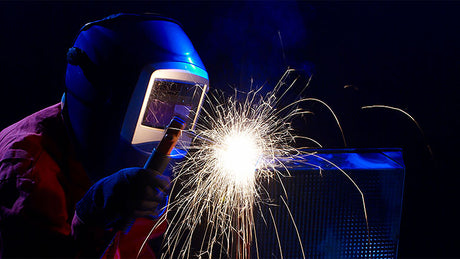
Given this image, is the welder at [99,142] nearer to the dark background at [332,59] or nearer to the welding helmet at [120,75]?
the welding helmet at [120,75]

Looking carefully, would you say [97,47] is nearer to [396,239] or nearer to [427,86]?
[396,239]

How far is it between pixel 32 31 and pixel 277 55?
3.90ft

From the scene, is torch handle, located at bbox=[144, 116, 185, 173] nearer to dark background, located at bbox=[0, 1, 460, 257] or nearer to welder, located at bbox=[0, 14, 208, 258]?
welder, located at bbox=[0, 14, 208, 258]

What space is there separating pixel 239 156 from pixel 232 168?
7cm

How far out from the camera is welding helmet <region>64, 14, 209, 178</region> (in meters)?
1.17

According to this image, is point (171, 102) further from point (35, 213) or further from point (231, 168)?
point (35, 213)

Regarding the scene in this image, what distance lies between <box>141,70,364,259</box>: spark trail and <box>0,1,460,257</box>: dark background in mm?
122

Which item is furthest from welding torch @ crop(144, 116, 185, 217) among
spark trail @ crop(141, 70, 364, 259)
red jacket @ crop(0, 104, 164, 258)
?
red jacket @ crop(0, 104, 164, 258)

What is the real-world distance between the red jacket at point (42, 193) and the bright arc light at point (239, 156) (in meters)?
0.48

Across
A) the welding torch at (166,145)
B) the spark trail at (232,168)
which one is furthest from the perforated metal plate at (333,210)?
the welding torch at (166,145)

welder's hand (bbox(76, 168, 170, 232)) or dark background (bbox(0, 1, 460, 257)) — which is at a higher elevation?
dark background (bbox(0, 1, 460, 257))

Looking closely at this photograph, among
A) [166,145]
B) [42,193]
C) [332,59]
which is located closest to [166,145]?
[166,145]

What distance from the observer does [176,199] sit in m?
1.73

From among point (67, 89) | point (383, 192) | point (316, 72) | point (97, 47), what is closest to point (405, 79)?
point (316, 72)
